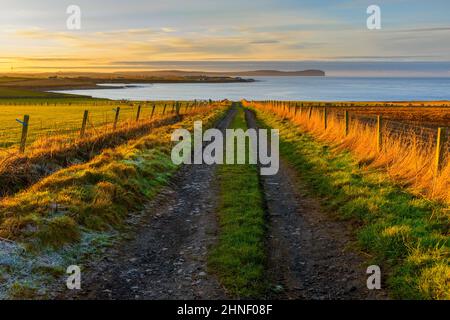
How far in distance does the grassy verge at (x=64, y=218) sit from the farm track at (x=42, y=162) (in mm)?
1209

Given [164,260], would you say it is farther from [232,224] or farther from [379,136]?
[379,136]

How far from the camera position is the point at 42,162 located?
45.4ft

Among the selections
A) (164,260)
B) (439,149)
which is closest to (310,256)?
(164,260)

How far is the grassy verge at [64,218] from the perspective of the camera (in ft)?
20.5

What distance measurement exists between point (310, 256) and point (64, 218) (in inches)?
187

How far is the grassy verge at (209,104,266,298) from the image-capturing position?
605 cm

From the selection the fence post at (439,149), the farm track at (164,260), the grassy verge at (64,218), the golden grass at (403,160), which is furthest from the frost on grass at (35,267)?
the fence post at (439,149)

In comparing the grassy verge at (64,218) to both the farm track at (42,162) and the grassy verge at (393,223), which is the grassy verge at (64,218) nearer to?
the farm track at (42,162)

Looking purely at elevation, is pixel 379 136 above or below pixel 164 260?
above

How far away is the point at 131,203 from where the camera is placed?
10289mm

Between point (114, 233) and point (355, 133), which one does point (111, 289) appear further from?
point (355, 133)

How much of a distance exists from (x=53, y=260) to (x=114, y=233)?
5.84ft

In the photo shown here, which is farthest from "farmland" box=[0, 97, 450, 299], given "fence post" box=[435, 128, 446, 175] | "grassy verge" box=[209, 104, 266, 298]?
"fence post" box=[435, 128, 446, 175]

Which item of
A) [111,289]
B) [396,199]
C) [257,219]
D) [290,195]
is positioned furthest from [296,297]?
[290,195]
